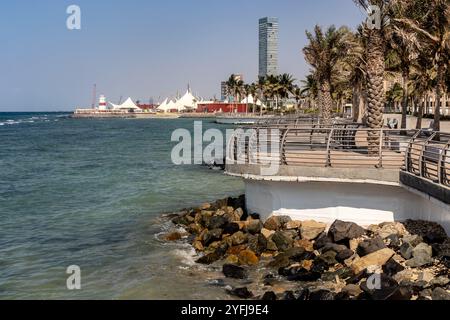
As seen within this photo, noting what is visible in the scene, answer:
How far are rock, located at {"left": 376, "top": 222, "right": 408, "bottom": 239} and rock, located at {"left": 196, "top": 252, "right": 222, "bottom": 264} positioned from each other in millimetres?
4278

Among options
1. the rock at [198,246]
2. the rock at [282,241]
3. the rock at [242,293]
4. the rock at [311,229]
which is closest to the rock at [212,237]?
the rock at [198,246]

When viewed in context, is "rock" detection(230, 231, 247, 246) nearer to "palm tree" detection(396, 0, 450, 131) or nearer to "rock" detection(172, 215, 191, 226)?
"rock" detection(172, 215, 191, 226)

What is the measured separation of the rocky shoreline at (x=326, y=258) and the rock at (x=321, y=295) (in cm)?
2

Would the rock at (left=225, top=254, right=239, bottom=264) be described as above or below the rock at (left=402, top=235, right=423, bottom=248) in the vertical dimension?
below

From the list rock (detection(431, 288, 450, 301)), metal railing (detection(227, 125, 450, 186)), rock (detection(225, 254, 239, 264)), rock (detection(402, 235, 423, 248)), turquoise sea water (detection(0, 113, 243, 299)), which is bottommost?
turquoise sea water (detection(0, 113, 243, 299))

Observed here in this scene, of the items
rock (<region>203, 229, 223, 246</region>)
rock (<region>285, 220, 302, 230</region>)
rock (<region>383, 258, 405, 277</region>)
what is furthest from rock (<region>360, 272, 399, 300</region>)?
rock (<region>203, 229, 223, 246</region>)

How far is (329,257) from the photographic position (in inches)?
504

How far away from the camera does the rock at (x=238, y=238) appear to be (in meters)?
14.8

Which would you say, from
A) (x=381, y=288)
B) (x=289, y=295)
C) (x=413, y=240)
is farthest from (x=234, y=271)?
(x=413, y=240)

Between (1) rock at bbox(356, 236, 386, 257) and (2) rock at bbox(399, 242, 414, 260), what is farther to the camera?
(1) rock at bbox(356, 236, 386, 257)

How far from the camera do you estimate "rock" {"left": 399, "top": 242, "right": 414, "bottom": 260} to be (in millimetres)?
12008

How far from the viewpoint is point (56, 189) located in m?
31.0

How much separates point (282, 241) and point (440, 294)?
4.94 meters

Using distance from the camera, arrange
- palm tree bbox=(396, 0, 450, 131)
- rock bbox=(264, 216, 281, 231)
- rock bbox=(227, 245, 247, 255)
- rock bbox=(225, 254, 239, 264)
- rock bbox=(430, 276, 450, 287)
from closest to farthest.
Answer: rock bbox=(430, 276, 450, 287) < rock bbox=(225, 254, 239, 264) < rock bbox=(227, 245, 247, 255) < rock bbox=(264, 216, 281, 231) < palm tree bbox=(396, 0, 450, 131)
